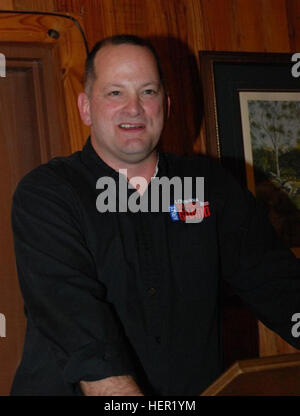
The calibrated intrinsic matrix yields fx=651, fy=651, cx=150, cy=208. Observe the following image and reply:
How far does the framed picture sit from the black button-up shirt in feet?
1.87

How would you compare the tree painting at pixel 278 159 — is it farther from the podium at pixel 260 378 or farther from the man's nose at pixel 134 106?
the podium at pixel 260 378

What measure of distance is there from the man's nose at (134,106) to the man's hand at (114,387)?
2.42 ft

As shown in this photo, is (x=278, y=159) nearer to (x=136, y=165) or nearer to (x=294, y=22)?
(x=294, y=22)

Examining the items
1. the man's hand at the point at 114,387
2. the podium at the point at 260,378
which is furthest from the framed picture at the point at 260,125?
the podium at the point at 260,378

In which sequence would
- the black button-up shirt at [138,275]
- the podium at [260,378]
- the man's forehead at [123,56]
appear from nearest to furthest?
1. the podium at [260,378]
2. the black button-up shirt at [138,275]
3. the man's forehead at [123,56]

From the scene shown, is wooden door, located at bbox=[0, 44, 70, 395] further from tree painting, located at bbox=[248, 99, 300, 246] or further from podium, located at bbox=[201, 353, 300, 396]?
podium, located at bbox=[201, 353, 300, 396]

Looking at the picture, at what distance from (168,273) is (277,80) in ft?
4.01

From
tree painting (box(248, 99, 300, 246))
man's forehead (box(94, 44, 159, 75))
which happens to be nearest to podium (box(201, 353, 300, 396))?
man's forehead (box(94, 44, 159, 75))

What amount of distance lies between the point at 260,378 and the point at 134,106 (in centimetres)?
95

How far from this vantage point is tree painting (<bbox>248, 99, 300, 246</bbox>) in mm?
2510

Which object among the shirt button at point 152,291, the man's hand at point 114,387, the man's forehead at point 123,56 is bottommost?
the man's hand at point 114,387

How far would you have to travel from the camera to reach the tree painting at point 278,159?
2.51m
